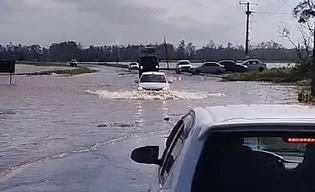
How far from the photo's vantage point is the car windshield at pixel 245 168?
13.9ft

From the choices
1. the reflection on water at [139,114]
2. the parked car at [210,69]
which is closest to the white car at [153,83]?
the reflection on water at [139,114]

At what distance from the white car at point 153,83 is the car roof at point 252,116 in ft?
113

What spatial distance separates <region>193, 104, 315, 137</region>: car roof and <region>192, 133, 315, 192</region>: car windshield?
9cm

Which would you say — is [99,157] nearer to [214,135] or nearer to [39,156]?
[39,156]

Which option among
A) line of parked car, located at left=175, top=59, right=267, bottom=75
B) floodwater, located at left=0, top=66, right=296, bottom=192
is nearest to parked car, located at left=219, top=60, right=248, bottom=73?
line of parked car, located at left=175, top=59, right=267, bottom=75

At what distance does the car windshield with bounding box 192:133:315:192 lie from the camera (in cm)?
423

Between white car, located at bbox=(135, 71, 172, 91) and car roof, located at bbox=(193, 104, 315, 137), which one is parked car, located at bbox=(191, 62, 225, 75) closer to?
white car, located at bbox=(135, 71, 172, 91)

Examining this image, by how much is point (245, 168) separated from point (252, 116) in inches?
16.0

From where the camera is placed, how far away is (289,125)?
169 inches

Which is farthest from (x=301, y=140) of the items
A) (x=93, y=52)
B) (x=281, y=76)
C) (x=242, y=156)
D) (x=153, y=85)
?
(x=93, y=52)

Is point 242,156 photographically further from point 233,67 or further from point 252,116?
point 233,67

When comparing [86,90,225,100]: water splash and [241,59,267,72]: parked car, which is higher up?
[86,90,225,100]: water splash

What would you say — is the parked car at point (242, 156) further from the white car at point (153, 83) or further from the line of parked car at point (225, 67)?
the line of parked car at point (225, 67)

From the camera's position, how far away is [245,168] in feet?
14.2
